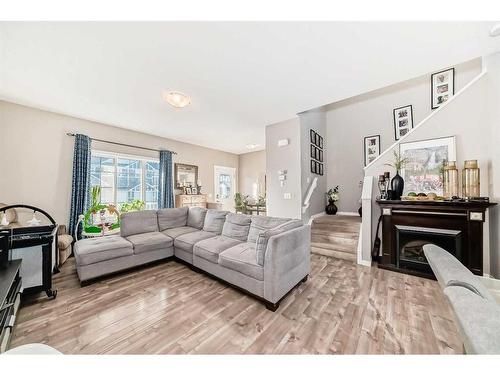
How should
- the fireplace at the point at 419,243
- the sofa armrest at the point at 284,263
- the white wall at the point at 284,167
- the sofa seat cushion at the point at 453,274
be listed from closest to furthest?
the sofa seat cushion at the point at 453,274 < the sofa armrest at the point at 284,263 < the fireplace at the point at 419,243 < the white wall at the point at 284,167

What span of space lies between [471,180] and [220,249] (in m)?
3.34

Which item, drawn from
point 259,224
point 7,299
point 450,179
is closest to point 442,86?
point 450,179

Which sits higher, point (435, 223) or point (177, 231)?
point (435, 223)

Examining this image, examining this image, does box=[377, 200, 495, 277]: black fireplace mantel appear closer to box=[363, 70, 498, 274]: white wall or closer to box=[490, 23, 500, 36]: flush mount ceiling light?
box=[363, 70, 498, 274]: white wall

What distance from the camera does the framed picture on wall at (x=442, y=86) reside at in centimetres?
347

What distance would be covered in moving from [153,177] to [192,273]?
138 inches

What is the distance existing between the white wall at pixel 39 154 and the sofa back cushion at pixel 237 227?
342cm

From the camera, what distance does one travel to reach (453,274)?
98 cm

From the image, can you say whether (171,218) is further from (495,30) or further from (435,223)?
(495,30)

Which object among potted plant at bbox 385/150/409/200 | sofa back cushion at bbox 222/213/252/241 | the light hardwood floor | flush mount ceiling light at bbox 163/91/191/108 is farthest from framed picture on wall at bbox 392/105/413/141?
flush mount ceiling light at bbox 163/91/191/108

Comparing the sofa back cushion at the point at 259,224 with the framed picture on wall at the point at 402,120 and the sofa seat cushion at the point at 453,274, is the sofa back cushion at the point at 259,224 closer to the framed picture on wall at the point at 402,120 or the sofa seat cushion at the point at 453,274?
the sofa seat cushion at the point at 453,274

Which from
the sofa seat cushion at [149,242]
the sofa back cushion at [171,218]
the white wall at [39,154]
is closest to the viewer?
the sofa seat cushion at [149,242]

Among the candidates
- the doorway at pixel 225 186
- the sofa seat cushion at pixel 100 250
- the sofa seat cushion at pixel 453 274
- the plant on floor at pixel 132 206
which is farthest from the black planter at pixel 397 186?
the doorway at pixel 225 186
